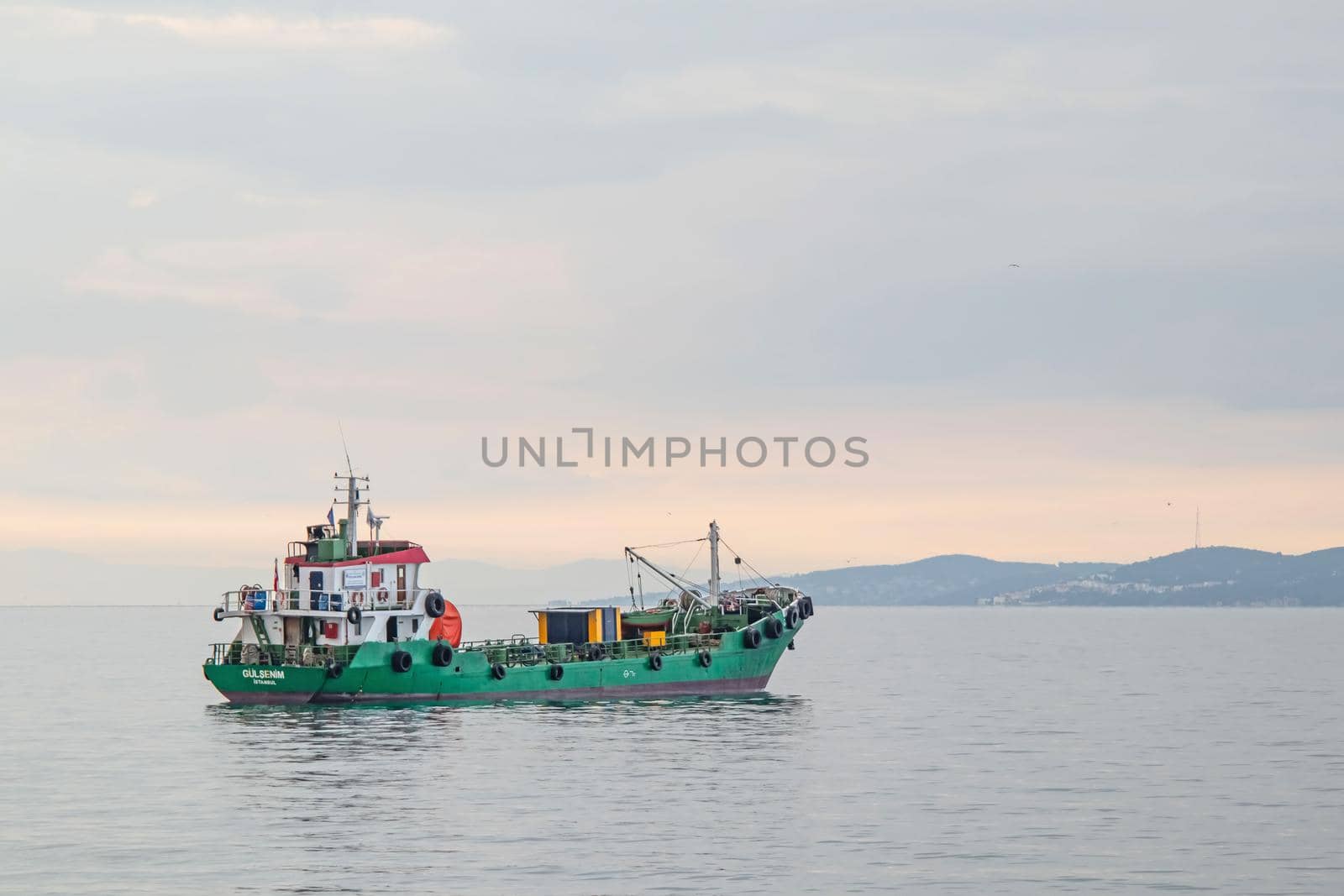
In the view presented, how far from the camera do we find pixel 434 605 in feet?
239

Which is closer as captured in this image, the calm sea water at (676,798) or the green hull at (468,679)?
the calm sea water at (676,798)

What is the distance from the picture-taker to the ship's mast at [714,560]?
84812 millimetres

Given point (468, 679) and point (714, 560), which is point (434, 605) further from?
point (714, 560)

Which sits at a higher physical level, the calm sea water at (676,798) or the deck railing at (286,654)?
the deck railing at (286,654)

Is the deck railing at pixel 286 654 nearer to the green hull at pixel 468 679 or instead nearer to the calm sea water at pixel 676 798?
the green hull at pixel 468 679

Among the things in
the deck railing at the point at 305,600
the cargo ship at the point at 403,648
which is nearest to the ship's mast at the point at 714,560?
the cargo ship at the point at 403,648

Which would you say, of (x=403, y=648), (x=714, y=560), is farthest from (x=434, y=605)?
(x=714, y=560)

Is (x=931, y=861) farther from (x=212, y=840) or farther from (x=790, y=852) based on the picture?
(x=212, y=840)

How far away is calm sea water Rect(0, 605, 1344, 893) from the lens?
36188 millimetres

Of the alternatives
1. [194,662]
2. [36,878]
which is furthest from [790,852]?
[194,662]

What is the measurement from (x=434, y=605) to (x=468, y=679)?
3627 millimetres

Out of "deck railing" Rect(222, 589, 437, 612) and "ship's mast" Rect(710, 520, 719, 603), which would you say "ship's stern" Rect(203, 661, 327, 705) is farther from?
"ship's mast" Rect(710, 520, 719, 603)

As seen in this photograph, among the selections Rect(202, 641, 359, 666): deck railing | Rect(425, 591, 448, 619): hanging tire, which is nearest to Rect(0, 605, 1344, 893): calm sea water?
Rect(202, 641, 359, 666): deck railing

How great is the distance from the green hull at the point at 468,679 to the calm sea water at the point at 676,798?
91 cm
